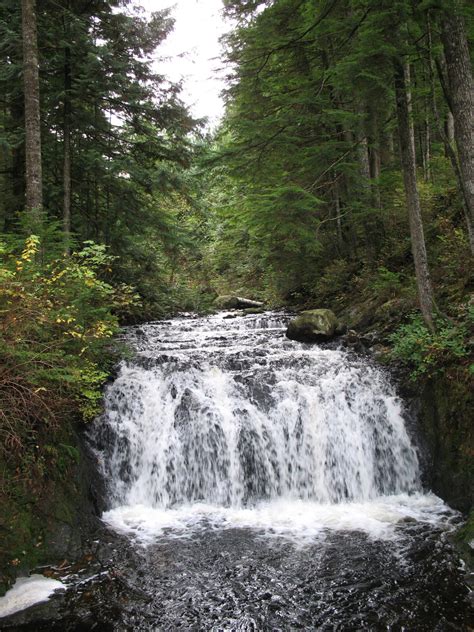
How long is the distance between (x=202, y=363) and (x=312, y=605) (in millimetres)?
5855

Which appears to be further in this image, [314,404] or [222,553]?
[314,404]

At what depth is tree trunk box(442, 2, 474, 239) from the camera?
703cm

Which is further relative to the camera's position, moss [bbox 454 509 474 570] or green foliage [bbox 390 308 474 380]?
green foliage [bbox 390 308 474 380]

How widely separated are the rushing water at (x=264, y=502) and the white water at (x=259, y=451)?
0.03 metres

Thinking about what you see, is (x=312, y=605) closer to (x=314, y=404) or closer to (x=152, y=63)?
(x=314, y=404)

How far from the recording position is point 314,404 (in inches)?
339

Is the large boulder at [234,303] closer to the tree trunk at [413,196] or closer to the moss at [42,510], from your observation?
the tree trunk at [413,196]

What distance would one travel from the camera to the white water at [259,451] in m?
7.00

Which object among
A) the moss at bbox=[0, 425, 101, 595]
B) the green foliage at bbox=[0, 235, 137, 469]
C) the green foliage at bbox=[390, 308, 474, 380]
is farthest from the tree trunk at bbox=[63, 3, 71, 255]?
the green foliage at bbox=[390, 308, 474, 380]

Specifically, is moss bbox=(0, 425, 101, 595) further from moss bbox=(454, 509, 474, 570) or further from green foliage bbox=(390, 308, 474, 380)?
green foliage bbox=(390, 308, 474, 380)

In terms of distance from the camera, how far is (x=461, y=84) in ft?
23.2

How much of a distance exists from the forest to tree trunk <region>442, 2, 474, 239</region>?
0.9 inches

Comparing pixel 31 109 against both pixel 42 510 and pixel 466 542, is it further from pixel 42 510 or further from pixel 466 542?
pixel 466 542

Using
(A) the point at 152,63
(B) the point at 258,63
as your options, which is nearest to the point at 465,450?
(B) the point at 258,63
